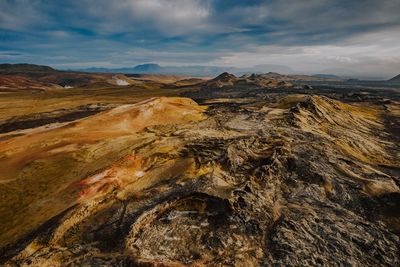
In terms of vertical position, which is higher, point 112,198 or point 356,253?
point 112,198

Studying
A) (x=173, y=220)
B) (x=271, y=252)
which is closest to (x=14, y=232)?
(x=173, y=220)

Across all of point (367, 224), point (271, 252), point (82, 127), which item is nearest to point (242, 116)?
point (82, 127)

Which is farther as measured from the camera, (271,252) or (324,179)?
(324,179)

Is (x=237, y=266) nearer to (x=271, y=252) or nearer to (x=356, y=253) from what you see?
(x=271, y=252)

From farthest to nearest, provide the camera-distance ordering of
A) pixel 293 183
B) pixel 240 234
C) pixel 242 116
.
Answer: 1. pixel 242 116
2. pixel 293 183
3. pixel 240 234

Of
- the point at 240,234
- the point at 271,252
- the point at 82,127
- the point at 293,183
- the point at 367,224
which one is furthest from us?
the point at 82,127

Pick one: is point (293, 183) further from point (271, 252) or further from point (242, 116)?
point (242, 116)
